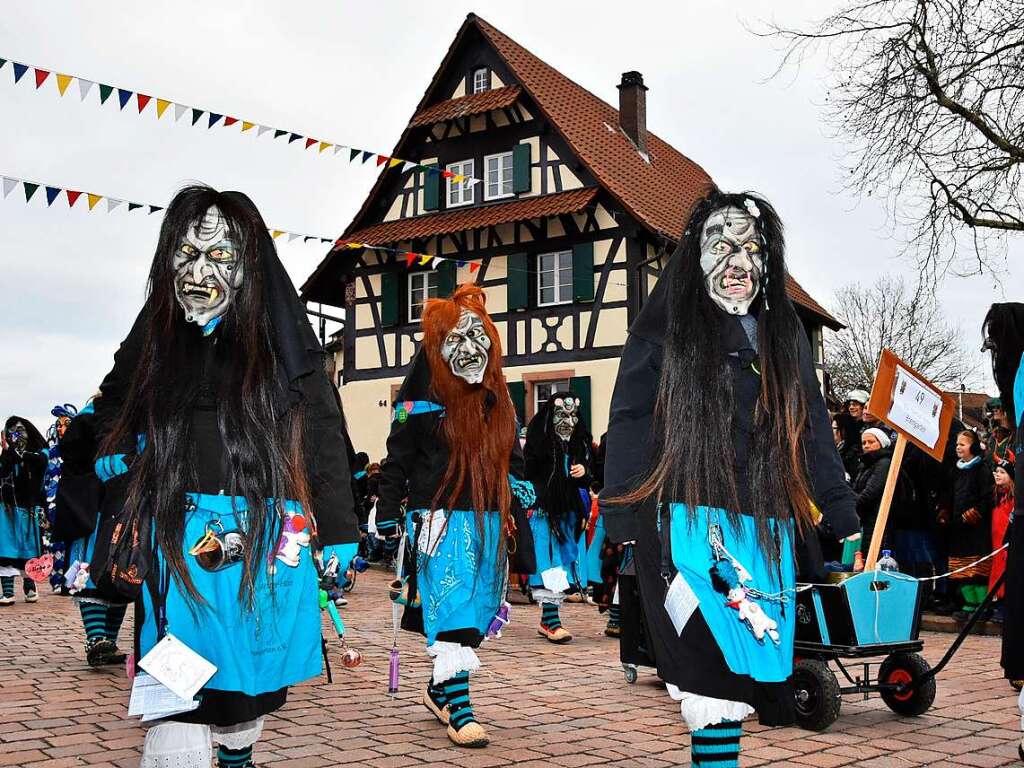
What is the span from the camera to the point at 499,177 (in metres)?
25.9

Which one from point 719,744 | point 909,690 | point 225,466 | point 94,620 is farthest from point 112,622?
point 719,744

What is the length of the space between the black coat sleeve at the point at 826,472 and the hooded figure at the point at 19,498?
1047 cm

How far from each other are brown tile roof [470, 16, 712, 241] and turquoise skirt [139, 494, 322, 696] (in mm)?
20344

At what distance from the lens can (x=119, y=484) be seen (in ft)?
11.9

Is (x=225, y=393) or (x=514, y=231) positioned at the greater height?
(x=514, y=231)

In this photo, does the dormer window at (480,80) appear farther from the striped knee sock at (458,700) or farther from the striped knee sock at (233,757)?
the striped knee sock at (233,757)

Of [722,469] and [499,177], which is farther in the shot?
[499,177]

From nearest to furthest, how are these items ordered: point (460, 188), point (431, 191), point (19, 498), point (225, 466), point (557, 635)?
point (225, 466) < point (557, 635) < point (19, 498) < point (460, 188) < point (431, 191)

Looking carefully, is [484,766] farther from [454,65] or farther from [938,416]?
[454,65]

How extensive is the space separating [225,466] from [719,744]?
5.76 ft

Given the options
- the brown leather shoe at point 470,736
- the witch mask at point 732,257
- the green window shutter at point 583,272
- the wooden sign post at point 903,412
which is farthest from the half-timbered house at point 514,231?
the witch mask at point 732,257

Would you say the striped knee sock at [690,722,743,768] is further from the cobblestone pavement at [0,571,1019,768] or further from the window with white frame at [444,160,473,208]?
the window with white frame at [444,160,473,208]

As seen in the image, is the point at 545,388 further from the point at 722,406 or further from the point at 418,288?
the point at 722,406

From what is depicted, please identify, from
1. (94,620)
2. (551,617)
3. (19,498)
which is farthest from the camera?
(19,498)
